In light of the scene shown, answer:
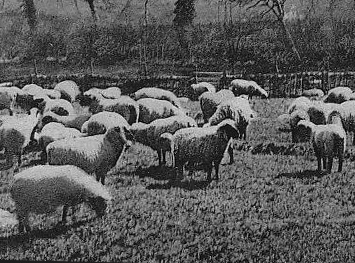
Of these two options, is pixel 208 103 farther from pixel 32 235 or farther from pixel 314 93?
pixel 32 235

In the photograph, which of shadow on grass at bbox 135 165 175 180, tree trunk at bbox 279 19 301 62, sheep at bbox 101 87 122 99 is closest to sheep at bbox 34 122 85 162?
sheep at bbox 101 87 122 99

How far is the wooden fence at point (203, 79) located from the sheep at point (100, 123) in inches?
9.0

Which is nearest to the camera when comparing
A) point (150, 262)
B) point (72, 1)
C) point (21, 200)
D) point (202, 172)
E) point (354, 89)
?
point (150, 262)

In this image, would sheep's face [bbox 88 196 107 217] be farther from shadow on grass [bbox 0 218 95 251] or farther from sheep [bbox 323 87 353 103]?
sheep [bbox 323 87 353 103]

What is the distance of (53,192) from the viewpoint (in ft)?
8.73

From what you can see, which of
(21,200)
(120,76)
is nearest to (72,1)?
(120,76)

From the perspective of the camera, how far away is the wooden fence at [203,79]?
10.7ft

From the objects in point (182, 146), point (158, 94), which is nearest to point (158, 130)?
point (158, 94)

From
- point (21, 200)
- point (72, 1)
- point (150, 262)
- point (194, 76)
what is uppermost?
point (72, 1)

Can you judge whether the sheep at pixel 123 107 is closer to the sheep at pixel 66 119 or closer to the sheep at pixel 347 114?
the sheep at pixel 66 119

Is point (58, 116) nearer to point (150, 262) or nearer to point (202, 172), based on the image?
point (202, 172)

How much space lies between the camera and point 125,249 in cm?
229

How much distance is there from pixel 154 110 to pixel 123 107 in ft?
0.89

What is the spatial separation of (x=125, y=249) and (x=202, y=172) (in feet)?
2.91
